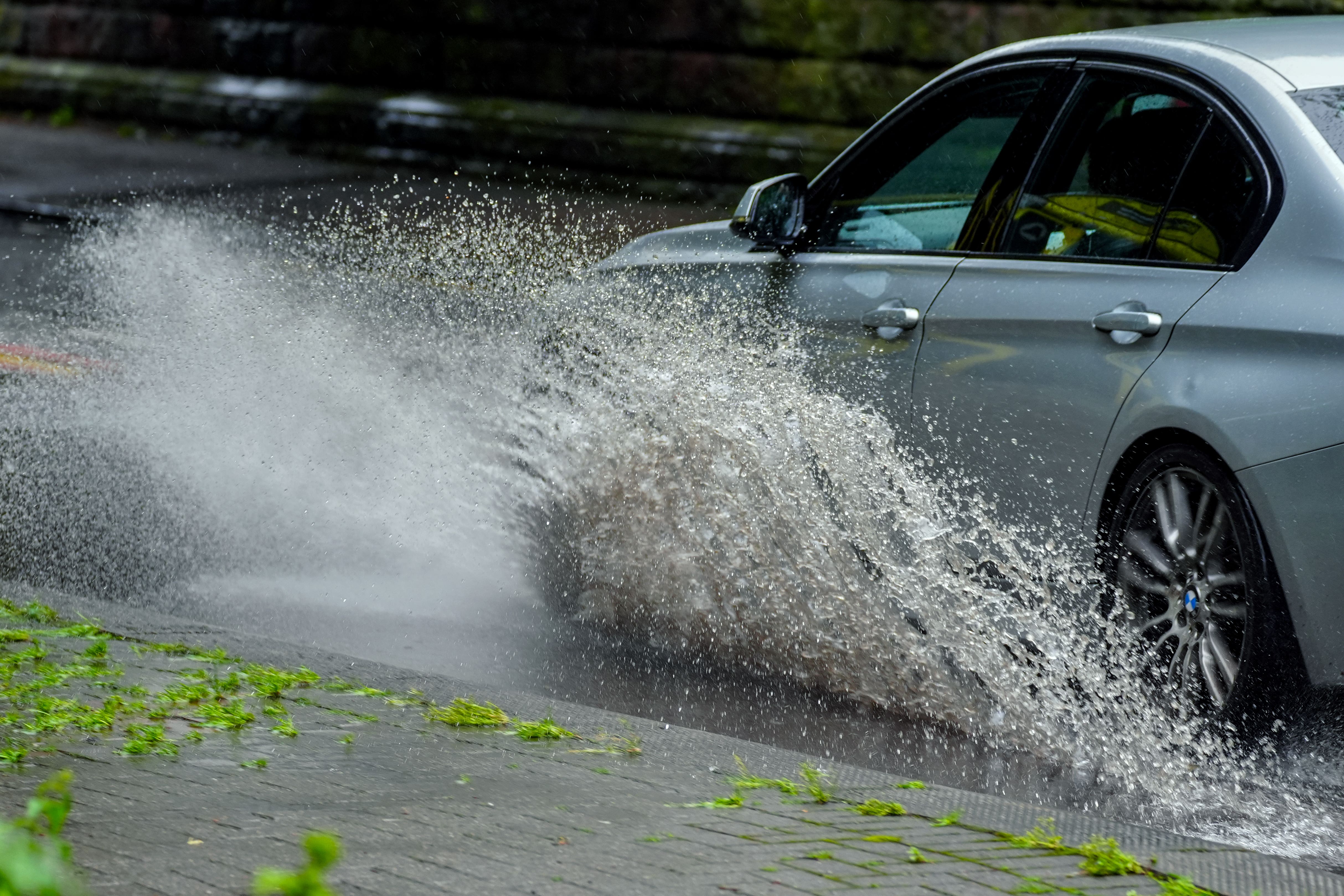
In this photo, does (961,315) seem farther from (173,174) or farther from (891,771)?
(173,174)

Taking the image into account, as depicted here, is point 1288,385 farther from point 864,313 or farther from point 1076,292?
point 864,313

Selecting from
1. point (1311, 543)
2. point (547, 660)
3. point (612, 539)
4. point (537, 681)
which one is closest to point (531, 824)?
point (537, 681)

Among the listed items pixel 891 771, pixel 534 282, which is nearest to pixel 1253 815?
pixel 891 771

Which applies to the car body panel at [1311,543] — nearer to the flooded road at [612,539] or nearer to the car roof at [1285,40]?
the flooded road at [612,539]

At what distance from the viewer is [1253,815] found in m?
3.90

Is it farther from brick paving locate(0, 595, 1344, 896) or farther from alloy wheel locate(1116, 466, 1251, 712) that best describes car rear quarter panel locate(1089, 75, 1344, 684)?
brick paving locate(0, 595, 1344, 896)

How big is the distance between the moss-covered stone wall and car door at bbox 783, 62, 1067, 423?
374 inches

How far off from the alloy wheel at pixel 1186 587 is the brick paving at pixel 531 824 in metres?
0.65

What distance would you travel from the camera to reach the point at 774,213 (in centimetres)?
586

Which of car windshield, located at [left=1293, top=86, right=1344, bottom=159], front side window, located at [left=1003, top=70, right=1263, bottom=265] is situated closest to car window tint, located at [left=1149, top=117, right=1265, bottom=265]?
front side window, located at [left=1003, top=70, right=1263, bottom=265]

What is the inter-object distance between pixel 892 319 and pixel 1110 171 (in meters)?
0.75

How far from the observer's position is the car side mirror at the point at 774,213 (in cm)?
584

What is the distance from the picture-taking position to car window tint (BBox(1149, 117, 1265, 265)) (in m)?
4.32

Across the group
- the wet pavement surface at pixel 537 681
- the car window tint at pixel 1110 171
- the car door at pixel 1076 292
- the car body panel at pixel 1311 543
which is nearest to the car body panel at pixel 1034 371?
the car door at pixel 1076 292
